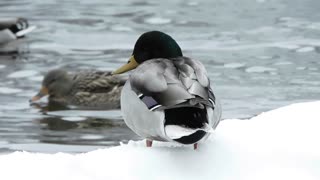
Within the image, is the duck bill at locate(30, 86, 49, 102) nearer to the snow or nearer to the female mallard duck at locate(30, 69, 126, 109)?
the female mallard duck at locate(30, 69, 126, 109)

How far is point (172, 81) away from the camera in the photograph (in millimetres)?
5160

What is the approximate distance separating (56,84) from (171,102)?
752 cm

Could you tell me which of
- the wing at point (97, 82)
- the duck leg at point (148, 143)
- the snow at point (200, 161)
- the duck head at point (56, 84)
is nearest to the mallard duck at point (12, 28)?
the duck head at point (56, 84)

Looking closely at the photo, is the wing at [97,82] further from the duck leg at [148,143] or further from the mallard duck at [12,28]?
the duck leg at [148,143]

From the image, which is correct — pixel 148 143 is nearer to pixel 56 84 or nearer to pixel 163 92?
pixel 163 92

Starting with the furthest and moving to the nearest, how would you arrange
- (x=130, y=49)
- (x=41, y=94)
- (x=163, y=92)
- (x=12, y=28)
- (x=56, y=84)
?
(x=12, y=28) < (x=130, y=49) < (x=56, y=84) < (x=41, y=94) < (x=163, y=92)

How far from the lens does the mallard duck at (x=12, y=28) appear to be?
51.8ft

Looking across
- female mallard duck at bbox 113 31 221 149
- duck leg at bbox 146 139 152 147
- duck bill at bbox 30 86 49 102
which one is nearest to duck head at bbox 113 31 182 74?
female mallard duck at bbox 113 31 221 149

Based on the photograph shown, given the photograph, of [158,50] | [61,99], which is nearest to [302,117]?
[158,50]

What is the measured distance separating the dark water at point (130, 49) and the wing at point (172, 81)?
134 inches

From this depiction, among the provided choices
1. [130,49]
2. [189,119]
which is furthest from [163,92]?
[130,49]

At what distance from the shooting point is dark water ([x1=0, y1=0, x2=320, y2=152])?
10.1 m

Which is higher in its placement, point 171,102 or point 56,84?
point 171,102

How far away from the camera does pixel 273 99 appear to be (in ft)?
36.6
